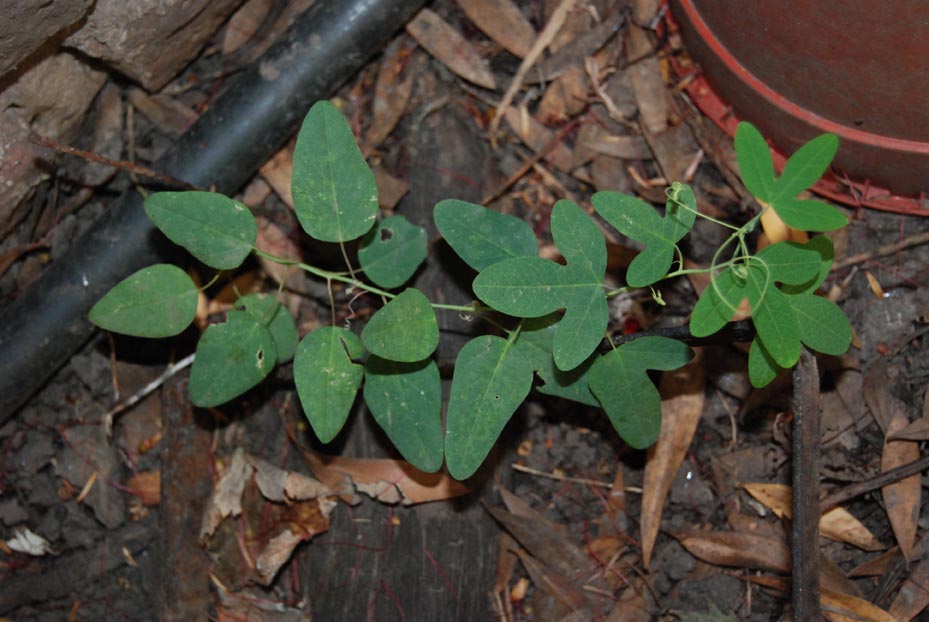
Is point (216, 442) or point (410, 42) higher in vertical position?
point (410, 42)

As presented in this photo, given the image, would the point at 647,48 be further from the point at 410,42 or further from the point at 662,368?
the point at 662,368

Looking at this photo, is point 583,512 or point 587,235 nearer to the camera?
point 587,235

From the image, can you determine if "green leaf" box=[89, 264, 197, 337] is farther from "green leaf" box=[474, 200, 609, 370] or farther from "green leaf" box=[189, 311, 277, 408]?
"green leaf" box=[474, 200, 609, 370]

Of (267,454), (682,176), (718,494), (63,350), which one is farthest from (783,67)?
(63,350)

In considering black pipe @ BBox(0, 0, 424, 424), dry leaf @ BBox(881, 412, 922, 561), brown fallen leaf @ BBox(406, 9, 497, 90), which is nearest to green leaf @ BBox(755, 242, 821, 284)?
dry leaf @ BBox(881, 412, 922, 561)

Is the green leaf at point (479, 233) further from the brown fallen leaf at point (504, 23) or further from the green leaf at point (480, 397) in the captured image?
the brown fallen leaf at point (504, 23)

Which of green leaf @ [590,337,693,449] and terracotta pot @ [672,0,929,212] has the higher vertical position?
terracotta pot @ [672,0,929,212]
